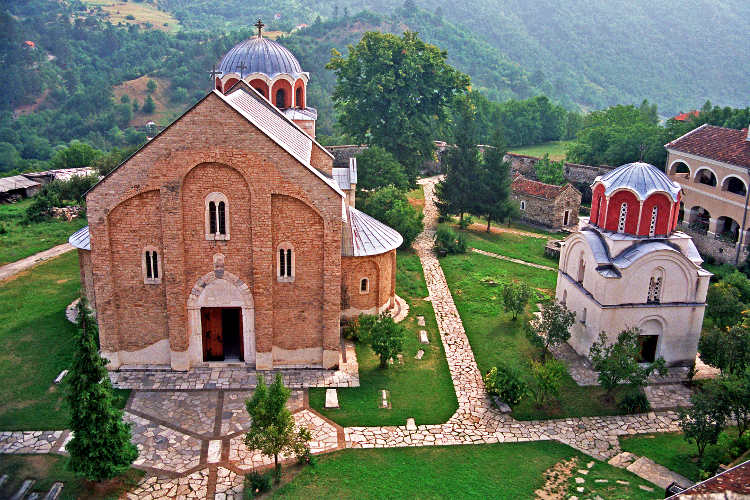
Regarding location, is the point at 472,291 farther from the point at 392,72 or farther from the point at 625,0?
the point at 625,0

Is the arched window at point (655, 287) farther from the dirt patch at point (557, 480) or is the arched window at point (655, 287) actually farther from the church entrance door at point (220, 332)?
the church entrance door at point (220, 332)

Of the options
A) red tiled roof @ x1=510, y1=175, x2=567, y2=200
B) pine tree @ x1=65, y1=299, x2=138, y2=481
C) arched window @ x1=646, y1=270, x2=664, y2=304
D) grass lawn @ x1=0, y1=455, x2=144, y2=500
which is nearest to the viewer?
pine tree @ x1=65, y1=299, x2=138, y2=481

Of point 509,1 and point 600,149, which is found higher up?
point 509,1

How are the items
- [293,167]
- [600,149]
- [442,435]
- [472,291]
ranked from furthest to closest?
1. [600,149]
2. [472,291]
3. [293,167]
4. [442,435]

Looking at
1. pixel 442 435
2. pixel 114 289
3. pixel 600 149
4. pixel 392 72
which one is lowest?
pixel 442 435

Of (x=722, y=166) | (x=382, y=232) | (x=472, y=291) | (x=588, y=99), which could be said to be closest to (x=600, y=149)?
(x=722, y=166)

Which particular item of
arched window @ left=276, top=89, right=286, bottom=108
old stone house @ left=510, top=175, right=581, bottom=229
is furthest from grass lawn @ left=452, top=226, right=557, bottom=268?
arched window @ left=276, top=89, right=286, bottom=108

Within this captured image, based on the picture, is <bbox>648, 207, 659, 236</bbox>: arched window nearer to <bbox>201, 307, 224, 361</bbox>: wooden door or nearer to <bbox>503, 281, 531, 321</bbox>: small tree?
<bbox>503, 281, 531, 321</bbox>: small tree
